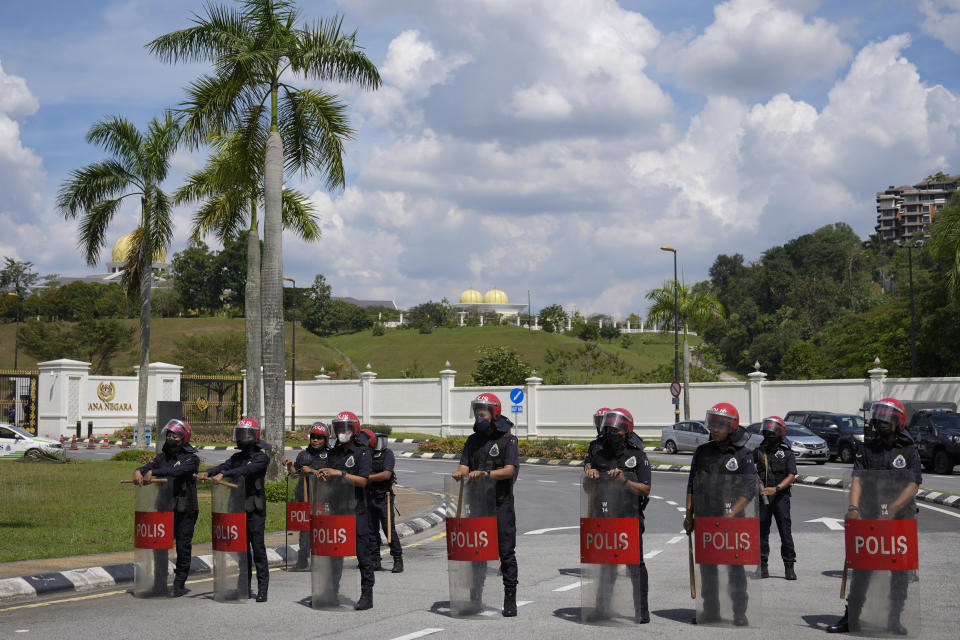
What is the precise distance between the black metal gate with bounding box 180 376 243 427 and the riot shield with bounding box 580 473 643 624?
140 feet

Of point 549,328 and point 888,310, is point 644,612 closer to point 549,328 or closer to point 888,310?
point 888,310

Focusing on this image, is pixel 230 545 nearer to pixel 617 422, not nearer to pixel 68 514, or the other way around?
pixel 617 422

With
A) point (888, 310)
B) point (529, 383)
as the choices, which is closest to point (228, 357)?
point (529, 383)

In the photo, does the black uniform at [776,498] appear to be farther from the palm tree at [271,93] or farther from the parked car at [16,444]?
the parked car at [16,444]

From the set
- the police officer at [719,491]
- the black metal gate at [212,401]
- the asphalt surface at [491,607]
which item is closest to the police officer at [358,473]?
the asphalt surface at [491,607]

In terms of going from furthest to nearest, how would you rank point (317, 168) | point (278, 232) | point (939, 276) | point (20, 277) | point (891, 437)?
point (20, 277) < point (939, 276) < point (317, 168) < point (278, 232) < point (891, 437)

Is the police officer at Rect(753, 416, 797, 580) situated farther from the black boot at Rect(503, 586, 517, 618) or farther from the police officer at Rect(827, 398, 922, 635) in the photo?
the black boot at Rect(503, 586, 517, 618)

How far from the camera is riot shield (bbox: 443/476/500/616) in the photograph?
8.44 metres

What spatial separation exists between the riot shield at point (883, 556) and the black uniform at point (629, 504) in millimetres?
1612

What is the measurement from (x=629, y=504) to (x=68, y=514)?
1117 cm

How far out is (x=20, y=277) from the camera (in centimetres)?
11925

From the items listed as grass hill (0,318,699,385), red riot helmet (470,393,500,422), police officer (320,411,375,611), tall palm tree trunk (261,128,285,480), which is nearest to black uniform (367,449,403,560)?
police officer (320,411,375,611)

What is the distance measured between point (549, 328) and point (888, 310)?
6835 cm

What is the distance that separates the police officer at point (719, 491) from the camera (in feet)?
26.2
